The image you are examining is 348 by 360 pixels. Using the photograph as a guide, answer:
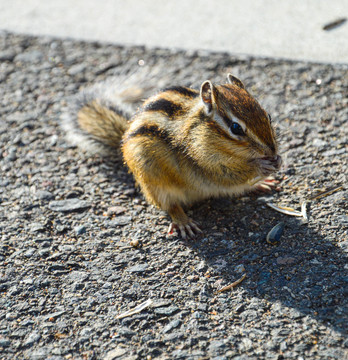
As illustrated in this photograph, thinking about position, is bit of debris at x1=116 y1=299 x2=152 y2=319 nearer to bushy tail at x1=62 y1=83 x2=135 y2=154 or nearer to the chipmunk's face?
the chipmunk's face

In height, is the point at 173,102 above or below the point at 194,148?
above

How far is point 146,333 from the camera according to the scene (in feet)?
7.89

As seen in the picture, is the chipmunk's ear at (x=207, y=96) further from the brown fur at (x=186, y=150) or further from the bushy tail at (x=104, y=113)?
the bushy tail at (x=104, y=113)

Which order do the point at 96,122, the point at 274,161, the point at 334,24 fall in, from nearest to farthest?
the point at 274,161 < the point at 96,122 < the point at 334,24

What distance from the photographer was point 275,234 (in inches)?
111

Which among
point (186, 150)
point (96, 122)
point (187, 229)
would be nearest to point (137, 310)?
point (187, 229)

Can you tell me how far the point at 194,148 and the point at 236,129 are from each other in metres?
0.30

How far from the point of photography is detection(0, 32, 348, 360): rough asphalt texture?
235 cm

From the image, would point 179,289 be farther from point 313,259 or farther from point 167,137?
point 167,137

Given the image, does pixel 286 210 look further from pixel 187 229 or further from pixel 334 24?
pixel 334 24

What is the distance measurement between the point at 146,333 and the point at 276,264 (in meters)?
0.74

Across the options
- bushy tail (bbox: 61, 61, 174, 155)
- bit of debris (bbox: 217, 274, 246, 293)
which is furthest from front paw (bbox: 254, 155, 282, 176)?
bushy tail (bbox: 61, 61, 174, 155)

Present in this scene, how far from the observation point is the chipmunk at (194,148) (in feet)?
9.37

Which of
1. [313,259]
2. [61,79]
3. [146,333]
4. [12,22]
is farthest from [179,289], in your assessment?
[12,22]
